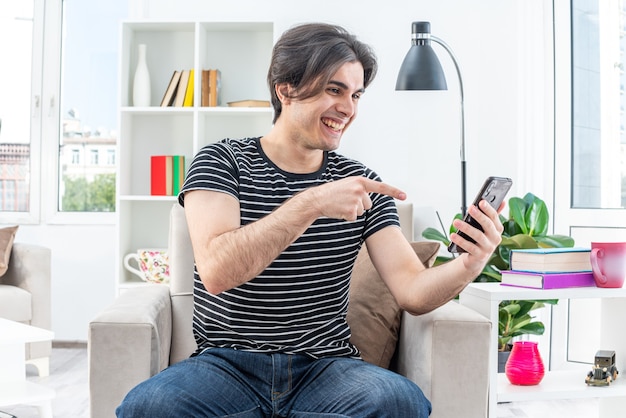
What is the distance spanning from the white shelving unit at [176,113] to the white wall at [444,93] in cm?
13

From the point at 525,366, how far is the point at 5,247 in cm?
263

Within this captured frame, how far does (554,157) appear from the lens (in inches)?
157

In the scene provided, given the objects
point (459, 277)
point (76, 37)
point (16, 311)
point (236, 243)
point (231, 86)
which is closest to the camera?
point (236, 243)

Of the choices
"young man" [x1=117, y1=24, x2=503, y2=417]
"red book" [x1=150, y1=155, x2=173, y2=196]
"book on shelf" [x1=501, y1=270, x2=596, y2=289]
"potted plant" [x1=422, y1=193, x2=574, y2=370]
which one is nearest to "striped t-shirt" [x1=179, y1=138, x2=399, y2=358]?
"young man" [x1=117, y1=24, x2=503, y2=417]

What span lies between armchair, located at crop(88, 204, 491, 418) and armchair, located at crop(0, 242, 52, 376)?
1917mm

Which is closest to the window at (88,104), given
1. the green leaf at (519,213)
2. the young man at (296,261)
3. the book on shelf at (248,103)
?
the book on shelf at (248,103)

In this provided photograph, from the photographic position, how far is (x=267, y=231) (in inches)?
57.9

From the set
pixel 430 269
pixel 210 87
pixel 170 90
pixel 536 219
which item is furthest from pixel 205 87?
pixel 430 269

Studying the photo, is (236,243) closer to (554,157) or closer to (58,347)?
(554,157)

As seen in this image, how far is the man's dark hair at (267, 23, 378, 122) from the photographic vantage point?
1749 millimetres

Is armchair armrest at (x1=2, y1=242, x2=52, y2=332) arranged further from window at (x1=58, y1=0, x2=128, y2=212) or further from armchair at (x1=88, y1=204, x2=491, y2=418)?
armchair at (x1=88, y1=204, x2=491, y2=418)

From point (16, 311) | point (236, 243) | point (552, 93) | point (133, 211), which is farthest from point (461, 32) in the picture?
point (236, 243)

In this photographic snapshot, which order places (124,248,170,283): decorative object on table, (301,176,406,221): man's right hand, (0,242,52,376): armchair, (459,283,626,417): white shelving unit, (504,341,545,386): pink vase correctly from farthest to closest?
(124,248,170,283): decorative object on table → (0,242,52,376): armchair → (504,341,545,386): pink vase → (459,283,626,417): white shelving unit → (301,176,406,221): man's right hand

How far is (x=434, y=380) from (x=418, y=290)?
0.21 metres
